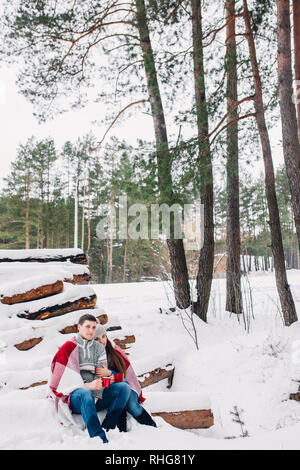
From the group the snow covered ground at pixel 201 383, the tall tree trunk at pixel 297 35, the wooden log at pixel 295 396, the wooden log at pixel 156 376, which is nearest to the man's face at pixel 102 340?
the snow covered ground at pixel 201 383

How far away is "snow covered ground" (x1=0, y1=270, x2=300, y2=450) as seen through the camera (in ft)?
8.29

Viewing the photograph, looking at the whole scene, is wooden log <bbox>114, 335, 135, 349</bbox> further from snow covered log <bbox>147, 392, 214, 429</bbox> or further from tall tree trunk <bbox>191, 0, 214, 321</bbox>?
snow covered log <bbox>147, 392, 214, 429</bbox>

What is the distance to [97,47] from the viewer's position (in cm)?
749

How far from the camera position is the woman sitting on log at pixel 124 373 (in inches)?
114

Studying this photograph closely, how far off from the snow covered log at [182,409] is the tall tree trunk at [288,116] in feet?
12.6

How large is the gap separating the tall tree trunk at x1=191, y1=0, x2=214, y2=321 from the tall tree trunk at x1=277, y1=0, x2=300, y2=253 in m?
1.44

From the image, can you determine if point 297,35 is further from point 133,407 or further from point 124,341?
point 133,407

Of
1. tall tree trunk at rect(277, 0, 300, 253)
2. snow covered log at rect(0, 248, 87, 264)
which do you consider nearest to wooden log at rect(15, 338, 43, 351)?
snow covered log at rect(0, 248, 87, 264)

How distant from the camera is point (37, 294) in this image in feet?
17.3

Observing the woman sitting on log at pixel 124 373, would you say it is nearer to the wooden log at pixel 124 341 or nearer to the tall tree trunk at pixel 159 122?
the wooden log at pixel 124 341
